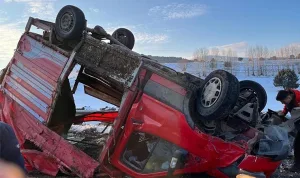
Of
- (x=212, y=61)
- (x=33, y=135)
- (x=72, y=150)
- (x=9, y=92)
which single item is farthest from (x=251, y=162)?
(x=212, y=61)

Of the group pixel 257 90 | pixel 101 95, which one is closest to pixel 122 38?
pixel 101 95

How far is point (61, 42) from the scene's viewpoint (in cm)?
475

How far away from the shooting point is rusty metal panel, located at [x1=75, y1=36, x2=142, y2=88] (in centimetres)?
404

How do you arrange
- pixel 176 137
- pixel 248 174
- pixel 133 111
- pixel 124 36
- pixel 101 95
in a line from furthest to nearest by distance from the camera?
pixel 101 95 < pixel 124 36 < pixel 133 111 < pixel 176 137 < pixel 248 174

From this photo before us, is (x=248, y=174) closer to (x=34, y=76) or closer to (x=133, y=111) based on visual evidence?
(x=133, y=111)

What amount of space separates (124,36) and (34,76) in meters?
1.98

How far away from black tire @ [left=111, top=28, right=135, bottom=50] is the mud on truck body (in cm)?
96

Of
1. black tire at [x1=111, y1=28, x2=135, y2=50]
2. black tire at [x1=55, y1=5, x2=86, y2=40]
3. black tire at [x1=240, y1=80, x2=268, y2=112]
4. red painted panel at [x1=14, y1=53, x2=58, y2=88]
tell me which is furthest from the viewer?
black tire at [x1=111, y1=28, x2=135, y2=50]

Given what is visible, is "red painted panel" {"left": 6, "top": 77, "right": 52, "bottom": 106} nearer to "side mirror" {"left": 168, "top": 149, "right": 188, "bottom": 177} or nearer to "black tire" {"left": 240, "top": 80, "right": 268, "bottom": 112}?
"side mirror" {"left": 168, "top": 149, "right": 188, "bottom": 177}

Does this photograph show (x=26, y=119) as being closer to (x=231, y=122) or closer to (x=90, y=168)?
(x=90, y=168)

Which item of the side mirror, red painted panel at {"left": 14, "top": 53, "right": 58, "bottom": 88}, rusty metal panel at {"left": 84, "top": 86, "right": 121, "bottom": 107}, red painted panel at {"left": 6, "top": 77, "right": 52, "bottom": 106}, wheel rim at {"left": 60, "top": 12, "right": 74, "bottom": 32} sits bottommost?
the side mirror

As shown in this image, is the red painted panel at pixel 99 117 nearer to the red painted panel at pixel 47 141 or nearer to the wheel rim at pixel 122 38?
the wheel rim at pixel 122 38

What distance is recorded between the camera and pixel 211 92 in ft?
11.8

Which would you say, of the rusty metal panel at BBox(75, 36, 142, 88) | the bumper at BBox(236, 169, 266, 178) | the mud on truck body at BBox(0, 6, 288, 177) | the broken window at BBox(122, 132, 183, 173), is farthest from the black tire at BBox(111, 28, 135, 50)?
the bumper at BBox(236, 169, 266, 178)
